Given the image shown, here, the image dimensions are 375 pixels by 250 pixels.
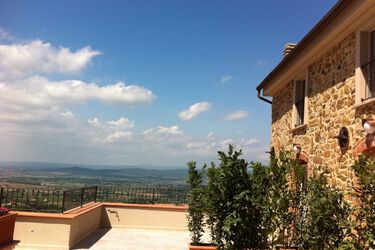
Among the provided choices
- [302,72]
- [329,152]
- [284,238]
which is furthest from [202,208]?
[302,72]

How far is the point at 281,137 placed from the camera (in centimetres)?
1144

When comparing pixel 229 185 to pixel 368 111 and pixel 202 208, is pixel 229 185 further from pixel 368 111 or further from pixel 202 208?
pixel 368 111

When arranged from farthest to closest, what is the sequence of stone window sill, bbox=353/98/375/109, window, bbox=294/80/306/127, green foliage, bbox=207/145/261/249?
1. window, bbox=294/80/306/127
2. green foliage, bbox=207/145/261/249
3. stone window sill, bbox=353/98/375/109

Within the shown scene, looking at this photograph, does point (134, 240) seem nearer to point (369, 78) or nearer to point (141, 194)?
point (141, 194)

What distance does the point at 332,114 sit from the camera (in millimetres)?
7496

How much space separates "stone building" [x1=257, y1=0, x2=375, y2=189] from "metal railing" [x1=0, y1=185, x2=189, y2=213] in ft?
14.2

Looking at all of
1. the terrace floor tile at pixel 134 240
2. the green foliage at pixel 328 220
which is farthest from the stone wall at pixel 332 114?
the terrace floor tile at pixel 134 240

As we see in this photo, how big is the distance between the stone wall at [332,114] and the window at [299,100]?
405 millimetres

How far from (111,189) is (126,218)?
5.25ft

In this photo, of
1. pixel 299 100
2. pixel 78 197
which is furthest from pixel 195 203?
pixel 78 197

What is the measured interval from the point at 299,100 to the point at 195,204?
167 inches

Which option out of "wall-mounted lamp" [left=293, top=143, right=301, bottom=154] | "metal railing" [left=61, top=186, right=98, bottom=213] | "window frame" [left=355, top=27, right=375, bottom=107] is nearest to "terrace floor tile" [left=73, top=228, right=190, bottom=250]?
"metal railing" [left=61, top=186, right=98, bottom=213]

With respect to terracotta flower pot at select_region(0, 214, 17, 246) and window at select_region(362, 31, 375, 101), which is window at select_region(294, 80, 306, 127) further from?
terracotta flower pot at select_region(0, 214, 17, 246)

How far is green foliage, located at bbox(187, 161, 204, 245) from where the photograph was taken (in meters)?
9.82
